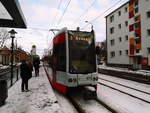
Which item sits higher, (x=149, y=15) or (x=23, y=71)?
(x=149, y=15)

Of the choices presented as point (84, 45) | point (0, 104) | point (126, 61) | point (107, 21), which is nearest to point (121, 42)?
point (126, 61)

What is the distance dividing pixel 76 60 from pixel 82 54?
434 mm

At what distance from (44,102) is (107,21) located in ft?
128

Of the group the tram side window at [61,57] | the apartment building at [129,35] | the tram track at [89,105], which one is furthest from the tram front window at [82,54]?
the apartment building at [129,35]

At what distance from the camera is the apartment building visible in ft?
94.8

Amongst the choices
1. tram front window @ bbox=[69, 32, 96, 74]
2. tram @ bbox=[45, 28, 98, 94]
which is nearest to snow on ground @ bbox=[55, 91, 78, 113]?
tram @ bbox=[45, 28, 98, 94]

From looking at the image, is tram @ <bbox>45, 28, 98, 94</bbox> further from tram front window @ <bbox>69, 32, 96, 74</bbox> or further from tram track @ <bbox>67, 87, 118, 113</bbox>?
tram track @ <bbox>67, 87, 118, 113</bbox>

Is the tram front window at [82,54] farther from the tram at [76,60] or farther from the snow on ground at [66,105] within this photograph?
the snow on ground at [66,105]

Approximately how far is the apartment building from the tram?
21329 mm

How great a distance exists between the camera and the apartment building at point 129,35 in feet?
94.8

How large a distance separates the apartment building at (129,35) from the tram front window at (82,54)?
838 inches

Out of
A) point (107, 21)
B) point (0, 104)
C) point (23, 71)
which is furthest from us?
point (107, 21)

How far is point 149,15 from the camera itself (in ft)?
93.9

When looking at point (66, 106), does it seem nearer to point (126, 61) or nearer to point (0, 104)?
point (0, 104)
